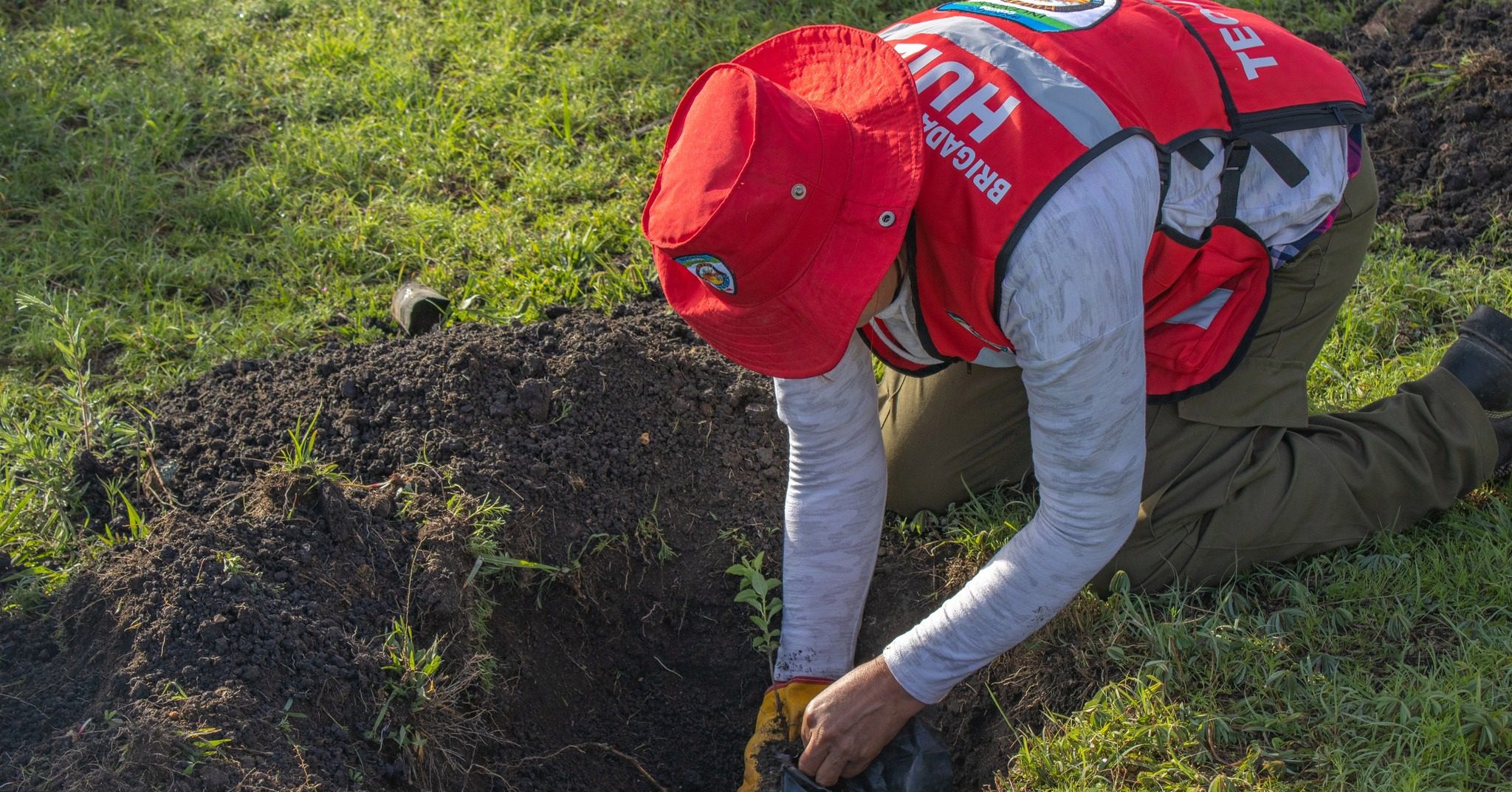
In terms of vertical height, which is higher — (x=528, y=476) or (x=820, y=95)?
(x=820, y=95)

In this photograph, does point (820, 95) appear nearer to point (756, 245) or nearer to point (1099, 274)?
point (756, 245)

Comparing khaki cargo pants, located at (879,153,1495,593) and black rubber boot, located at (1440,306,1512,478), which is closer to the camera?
khaki cargo pants, located at (879,153,1495,593)

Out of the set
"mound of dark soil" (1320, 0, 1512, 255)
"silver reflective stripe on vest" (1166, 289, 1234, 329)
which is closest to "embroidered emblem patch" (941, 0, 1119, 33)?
"silver reflective stripe on vest" (1166, 289, 1234, 329)

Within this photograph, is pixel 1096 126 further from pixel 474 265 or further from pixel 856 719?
pixel 474 265

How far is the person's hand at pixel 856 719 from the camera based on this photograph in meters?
2.05

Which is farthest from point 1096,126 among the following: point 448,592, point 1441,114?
point 1441,114

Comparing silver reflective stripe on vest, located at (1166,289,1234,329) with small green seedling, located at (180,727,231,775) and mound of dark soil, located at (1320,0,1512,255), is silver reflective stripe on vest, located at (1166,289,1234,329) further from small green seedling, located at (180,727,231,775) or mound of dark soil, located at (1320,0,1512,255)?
small green seedling, located at (180,727,231,775)

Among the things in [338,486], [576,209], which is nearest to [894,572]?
[338,486]

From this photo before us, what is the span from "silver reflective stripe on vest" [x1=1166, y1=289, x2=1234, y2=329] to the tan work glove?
100cm

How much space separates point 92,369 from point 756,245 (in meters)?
2.47

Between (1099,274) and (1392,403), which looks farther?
(1392,403)

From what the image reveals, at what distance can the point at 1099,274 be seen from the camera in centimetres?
→ 168

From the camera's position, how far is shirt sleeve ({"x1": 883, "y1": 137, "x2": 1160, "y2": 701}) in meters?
1.67

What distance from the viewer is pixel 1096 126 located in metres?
1.72
